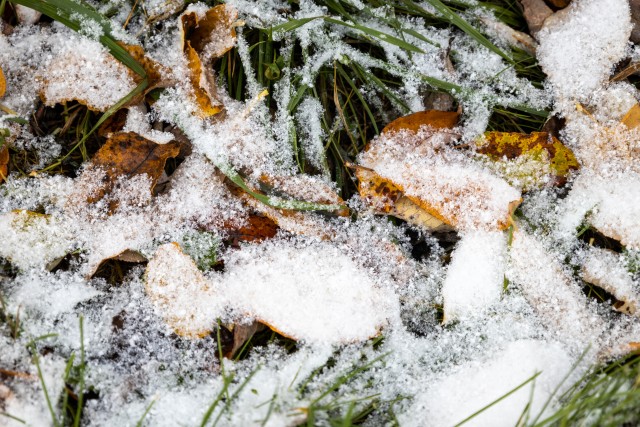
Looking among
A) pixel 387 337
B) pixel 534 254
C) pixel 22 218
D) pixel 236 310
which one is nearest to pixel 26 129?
pixel 22 218

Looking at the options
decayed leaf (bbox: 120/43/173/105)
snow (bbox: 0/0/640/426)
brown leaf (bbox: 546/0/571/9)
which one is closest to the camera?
snow (bbox: 0/0/640/426)

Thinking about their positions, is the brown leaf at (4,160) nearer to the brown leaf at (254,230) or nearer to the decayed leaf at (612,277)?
the brown leaf at (254,230)

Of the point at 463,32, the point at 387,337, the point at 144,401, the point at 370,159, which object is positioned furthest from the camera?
the point at 463,32

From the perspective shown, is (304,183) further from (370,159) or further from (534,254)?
(534,254)

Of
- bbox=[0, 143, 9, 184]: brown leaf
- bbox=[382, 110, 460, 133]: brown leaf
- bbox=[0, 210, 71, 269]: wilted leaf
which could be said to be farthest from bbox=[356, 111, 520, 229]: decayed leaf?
bbox=[0, 143, 9, 184]: brown leaf

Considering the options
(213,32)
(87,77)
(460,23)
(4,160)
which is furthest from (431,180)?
(4,160)

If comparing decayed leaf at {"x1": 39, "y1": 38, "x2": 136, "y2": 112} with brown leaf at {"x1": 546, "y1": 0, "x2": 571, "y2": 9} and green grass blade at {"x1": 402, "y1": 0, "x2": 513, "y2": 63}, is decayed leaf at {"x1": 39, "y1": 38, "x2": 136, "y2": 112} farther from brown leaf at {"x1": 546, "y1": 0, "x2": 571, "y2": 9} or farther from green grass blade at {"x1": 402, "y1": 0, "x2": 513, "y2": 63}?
brown leaf at {"x1": 546, "y1": 0, "x2": 571, "y2": 9}
